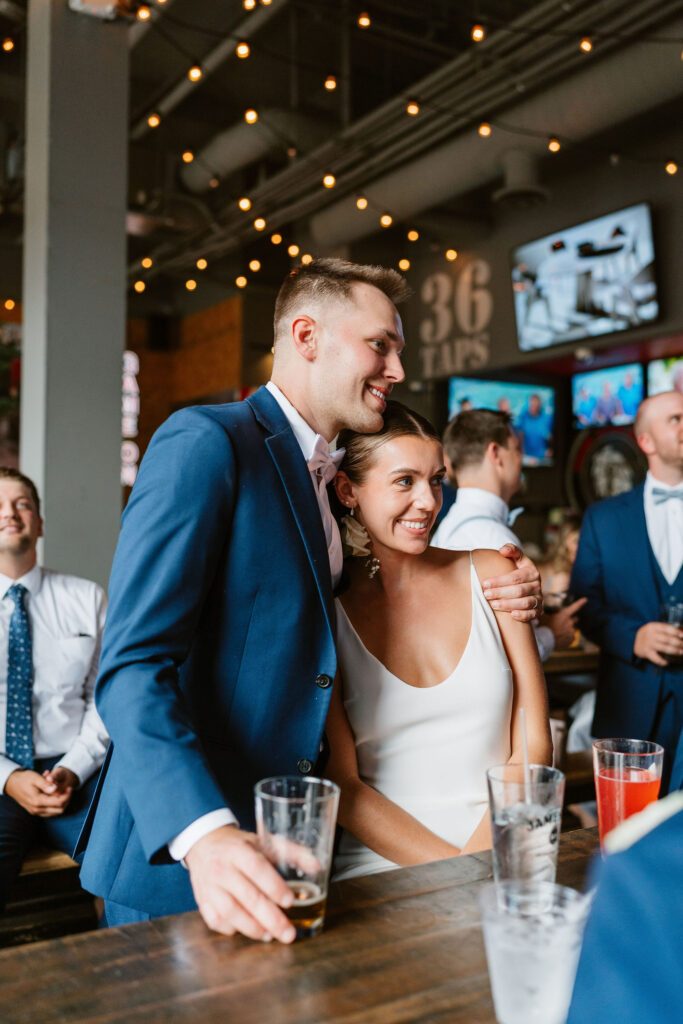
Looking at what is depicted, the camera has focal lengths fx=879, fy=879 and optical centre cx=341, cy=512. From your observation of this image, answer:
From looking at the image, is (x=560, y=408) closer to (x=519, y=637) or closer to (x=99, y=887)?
(x=519, y=637)

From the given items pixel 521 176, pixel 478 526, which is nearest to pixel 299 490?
pixel 478 526

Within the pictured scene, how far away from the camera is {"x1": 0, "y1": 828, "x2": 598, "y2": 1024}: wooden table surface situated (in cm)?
83

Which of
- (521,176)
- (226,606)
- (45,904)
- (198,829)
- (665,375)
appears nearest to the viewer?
(198,829)

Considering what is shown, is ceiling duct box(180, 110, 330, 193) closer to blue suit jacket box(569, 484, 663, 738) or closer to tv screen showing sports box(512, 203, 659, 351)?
tv screen showing sports box(512, 203, 659, 351)

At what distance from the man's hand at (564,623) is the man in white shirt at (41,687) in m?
1.58

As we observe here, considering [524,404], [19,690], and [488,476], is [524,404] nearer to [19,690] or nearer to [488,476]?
[488,476]

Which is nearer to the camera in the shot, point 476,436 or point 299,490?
point 299,490

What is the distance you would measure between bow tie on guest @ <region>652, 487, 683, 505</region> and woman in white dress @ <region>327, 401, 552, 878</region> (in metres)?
1.68

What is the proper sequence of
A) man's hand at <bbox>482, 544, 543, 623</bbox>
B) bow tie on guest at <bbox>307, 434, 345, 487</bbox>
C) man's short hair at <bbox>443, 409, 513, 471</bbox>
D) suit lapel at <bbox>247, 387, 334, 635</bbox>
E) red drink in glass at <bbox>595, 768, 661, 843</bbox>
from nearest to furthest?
red drink in glass at <bbox>595, 768, 661, 843</bbox>, suit lapel at <bbox>247, 387, 334, 635</bbox>, bow tie on guest at <bbox>307, 434, 345, 487</bbox>, man's hand at <bbox>482, 544, 543, 623</bbox>, man's short hair at <bbox>443, 409, 513, 471</bbox>

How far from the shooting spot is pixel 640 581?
323 centimetres

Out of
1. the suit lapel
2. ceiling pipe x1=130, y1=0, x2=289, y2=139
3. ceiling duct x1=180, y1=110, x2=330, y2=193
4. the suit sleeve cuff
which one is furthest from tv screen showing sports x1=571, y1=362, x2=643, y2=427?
the suit sleeve cuff

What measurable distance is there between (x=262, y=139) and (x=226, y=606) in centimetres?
737

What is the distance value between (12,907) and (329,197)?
7030 mm

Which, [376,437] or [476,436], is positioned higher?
[476,436]
